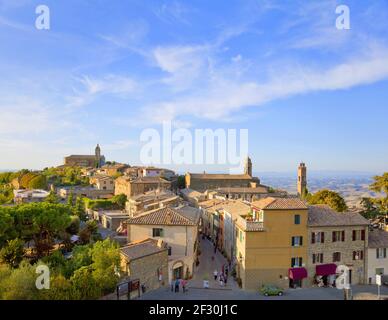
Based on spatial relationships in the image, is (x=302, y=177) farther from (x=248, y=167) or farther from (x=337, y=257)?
(x=337, y=257)

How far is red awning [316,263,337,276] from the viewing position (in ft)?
90.5

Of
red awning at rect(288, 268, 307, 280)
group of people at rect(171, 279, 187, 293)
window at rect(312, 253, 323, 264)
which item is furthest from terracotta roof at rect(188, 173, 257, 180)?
group of people at rect(171, 279, 187, 293)

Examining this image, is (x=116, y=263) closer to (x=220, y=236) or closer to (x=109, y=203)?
(x=220, y=236)

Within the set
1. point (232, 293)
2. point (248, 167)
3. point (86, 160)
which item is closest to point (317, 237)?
point (232, 293)

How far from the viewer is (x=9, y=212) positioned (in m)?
29.7

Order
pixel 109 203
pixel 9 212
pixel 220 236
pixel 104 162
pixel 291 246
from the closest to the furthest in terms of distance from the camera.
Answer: pixel 291 246
pixel 9 212
pixel 220 236
pixel 109 203
pixel 104 162

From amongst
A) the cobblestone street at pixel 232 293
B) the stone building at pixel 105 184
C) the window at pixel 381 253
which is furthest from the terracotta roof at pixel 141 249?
the stone building at pixel 105 184

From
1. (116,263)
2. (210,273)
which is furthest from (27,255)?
(210,273)

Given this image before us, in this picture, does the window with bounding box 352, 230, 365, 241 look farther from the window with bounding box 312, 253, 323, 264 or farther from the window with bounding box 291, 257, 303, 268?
the window with bounding box 291, 257, 303, 268

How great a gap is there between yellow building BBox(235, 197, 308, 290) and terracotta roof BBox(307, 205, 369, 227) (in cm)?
114
